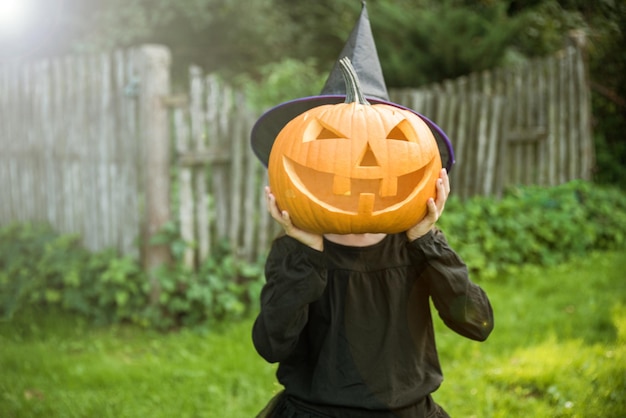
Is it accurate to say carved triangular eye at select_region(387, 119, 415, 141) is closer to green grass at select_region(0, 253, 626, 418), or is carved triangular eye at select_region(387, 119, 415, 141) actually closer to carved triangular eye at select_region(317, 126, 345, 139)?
carved triangular eye at select_region(317, 126, 345, 139)

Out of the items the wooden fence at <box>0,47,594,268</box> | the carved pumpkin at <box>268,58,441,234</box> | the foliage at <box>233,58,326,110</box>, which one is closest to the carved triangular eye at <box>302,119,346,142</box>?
the carved pumpkin at <box>268,58,441,234</box>

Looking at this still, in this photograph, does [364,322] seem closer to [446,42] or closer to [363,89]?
[363,89]

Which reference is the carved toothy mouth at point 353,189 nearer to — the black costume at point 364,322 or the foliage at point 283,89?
the black costume at point 364,322

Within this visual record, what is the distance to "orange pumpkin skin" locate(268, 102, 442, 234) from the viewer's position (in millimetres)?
1951

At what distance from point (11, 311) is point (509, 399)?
4.08 metres

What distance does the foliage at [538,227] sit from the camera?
6.00 m

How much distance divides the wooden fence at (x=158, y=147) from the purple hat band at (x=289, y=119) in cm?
273

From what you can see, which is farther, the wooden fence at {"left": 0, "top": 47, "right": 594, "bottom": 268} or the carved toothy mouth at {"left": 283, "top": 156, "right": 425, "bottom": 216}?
the wooden fence at {"left": 0, "top": 47, "right": 594, "bottom": 268}

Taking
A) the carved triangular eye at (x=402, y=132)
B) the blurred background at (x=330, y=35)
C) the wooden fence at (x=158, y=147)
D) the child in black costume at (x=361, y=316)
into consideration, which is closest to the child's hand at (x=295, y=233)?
the child in black costume at (x=361, y=316)

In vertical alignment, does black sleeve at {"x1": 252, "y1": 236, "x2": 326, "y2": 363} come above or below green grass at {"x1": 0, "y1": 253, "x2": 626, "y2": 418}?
above

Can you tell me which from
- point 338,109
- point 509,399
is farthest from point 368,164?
point 509,399

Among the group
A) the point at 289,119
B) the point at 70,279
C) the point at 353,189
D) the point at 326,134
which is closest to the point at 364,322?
the point at 353,189

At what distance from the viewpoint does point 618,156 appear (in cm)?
573

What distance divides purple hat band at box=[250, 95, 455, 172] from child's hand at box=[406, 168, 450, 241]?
25 centimetres
